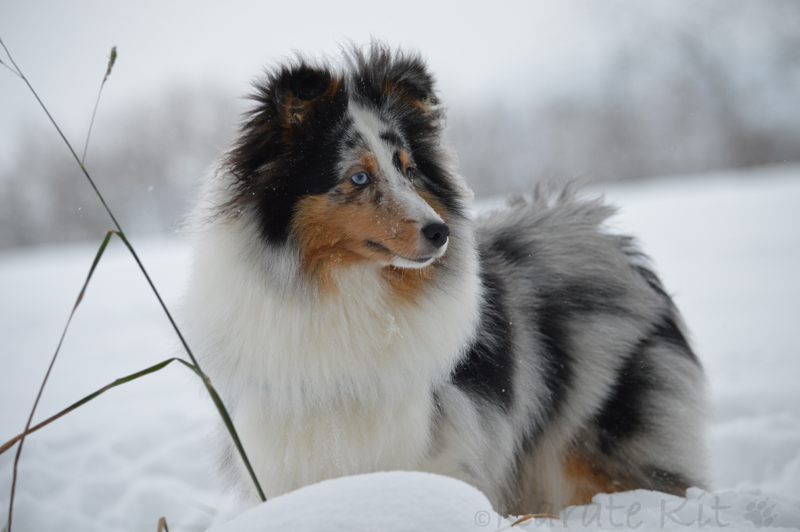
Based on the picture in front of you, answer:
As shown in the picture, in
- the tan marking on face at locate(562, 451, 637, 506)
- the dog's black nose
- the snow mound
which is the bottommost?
the tan marking on face at locate(562, 451, 637, 506)

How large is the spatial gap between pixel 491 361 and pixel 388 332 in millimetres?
564

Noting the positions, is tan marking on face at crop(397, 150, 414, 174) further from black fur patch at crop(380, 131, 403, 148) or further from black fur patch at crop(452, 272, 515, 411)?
black fur patch at crop(452, 272, 515, 411)

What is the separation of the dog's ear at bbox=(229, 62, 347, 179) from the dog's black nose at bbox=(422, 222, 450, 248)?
2.10 ft

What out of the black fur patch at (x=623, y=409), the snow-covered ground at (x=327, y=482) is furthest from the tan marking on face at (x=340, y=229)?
the black fur patch at (x=623, y=409)

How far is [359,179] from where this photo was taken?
7.37ft

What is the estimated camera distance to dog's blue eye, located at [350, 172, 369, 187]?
7.36ft

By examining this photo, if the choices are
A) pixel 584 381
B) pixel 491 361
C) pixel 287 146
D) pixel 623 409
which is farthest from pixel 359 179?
pixel 623 409

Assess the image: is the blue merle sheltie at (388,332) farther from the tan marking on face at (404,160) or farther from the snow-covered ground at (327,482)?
the snow-covered ground at (327,482)

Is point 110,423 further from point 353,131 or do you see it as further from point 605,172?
point 605,172

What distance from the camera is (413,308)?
2311mm

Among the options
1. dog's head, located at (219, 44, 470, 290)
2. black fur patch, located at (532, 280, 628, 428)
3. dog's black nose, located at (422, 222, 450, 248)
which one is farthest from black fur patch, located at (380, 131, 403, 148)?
black fur patch, located at (532, 280, 628, 428)

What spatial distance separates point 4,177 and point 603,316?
3633 centimetres

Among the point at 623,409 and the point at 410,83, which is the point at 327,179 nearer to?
Answer: the point at 410,83

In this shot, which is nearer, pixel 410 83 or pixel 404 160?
pixel 404 160
